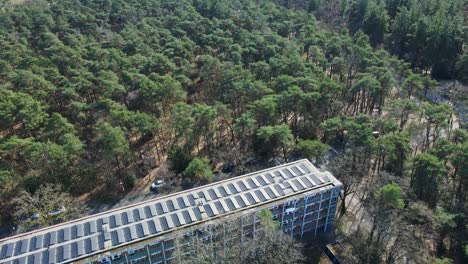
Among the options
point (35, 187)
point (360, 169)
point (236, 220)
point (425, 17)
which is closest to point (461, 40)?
point (425, 17)

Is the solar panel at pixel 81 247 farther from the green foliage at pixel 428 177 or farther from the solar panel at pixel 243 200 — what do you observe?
the green foliage at pixel 428 177

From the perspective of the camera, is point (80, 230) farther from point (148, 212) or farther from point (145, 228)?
point (148, 212)

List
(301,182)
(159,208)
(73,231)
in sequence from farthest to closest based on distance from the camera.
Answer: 1. (301,182)
2. (159,208)
3. (73,231)

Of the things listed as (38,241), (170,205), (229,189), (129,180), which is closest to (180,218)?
(170,205)

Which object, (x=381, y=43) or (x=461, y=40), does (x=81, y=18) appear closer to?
(x=381, y=43)

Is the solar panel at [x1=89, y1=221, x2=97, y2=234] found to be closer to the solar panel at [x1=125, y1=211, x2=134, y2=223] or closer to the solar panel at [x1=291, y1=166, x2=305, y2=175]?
the solar panel at [x1=125, y1=211, x2=134, y2=223]

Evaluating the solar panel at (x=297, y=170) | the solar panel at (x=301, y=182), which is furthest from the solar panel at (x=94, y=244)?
the solar panel at (x=297, y=170)
